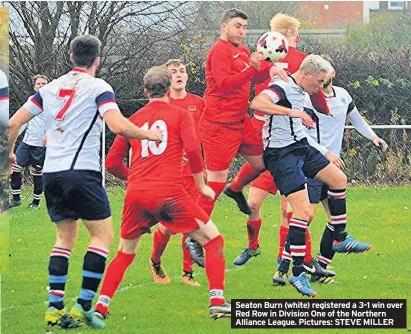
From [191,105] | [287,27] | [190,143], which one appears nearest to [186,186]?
[191,105]

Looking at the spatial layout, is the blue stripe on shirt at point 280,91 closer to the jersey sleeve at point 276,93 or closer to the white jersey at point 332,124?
the jersey sleeve at point 276,93

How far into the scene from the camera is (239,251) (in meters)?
12.6

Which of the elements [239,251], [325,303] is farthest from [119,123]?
[239,251]

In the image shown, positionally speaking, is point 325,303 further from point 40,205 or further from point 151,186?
point 40,205

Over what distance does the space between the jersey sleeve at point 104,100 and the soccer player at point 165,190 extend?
27 cm

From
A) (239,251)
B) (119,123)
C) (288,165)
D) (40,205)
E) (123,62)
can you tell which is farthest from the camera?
(123,62)

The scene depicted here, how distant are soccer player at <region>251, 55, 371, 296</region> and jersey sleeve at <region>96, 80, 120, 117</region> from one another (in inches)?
59.3

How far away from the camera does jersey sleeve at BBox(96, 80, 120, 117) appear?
8.03 metres

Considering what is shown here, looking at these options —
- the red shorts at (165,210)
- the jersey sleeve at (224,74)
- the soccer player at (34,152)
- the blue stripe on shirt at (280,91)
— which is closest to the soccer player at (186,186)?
the jersey sleeve at (224,74)

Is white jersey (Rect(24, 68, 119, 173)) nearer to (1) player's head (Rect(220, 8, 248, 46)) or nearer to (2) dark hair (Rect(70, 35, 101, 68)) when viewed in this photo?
(2) dark hair (Rect(70, 35, 101, 68))

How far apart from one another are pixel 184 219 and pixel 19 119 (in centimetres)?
139

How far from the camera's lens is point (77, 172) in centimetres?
811

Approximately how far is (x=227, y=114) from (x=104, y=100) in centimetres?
248

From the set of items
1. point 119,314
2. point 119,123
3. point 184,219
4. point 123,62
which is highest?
point 123,62
